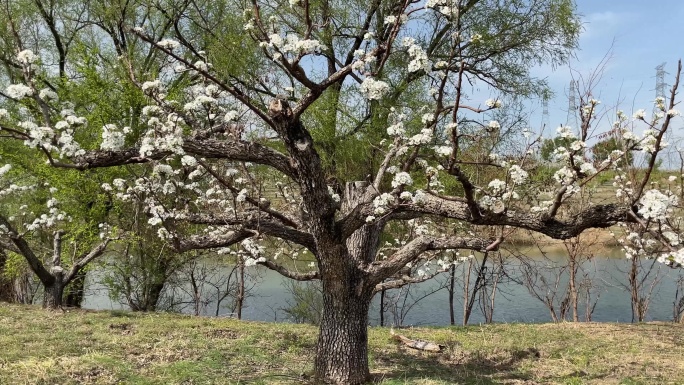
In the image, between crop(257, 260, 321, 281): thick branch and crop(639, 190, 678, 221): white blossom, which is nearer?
crop(639, 190, 678, 221): white blossom

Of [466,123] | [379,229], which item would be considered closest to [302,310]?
[466,123]

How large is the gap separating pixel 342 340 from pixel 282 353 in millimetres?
2055

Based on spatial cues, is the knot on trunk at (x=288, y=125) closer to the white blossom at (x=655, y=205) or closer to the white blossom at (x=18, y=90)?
the white blossom at (x=18, y=90)

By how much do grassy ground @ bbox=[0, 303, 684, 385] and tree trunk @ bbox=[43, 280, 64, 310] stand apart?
501mm

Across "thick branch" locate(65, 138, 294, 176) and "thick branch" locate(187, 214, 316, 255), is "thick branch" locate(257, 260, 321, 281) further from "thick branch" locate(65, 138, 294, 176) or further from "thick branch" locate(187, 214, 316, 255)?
"thick branch" locate(65, 138, 294, 176)

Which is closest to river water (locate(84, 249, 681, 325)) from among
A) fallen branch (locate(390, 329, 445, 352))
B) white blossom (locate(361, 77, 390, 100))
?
fallen branch (locate(390, 329, 445, 352))

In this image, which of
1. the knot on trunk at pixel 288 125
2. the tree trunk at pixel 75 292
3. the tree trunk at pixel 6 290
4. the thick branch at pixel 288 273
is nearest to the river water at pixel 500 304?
the tree trunk at pixel 75 292

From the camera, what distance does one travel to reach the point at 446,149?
3906mm

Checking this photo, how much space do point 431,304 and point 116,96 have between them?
11605mm

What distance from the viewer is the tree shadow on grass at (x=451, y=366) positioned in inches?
238

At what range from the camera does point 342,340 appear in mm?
5441

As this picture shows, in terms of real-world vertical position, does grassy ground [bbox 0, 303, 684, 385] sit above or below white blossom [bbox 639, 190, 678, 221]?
below

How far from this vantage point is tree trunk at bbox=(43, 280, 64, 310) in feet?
34.3

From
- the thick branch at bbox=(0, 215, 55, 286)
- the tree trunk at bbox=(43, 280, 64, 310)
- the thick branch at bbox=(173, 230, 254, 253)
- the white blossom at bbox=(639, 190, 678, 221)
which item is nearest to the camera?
the white blossom at bbox=(639, 190, 678, 221)
